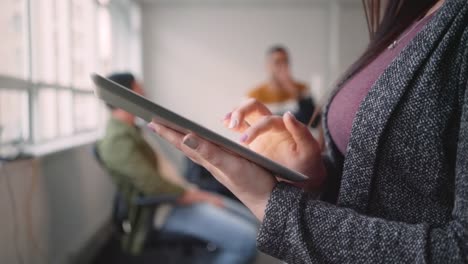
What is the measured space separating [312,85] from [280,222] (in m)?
4.35

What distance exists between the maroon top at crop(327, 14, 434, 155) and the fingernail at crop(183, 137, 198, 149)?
263mm

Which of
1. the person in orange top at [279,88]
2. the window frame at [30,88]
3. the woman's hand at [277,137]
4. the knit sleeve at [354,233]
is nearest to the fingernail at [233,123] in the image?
the woman's hand at [277,137]

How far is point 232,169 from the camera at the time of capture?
470 millimetres

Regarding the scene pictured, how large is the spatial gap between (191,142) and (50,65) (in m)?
2.44

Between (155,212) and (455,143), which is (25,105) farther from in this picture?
(455,143)

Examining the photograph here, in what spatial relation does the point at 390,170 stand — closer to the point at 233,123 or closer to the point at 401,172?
the point at 401,172

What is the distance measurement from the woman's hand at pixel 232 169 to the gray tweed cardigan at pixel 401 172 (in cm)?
2

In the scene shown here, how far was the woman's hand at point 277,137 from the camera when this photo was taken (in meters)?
0.52

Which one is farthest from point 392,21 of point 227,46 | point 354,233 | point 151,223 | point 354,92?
point 227,46

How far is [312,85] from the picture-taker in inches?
185

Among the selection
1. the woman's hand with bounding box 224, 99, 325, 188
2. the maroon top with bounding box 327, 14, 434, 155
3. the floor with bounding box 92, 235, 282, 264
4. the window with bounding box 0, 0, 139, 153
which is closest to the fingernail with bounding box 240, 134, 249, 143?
the woman's hand with bounding box 224, 99, 325, 188

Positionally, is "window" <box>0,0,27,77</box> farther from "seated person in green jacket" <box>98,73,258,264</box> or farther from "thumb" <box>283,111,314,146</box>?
"thumb" <box>283,111,314,146</box>

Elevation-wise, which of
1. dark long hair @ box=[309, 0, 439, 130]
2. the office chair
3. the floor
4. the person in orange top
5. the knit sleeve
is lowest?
the floor

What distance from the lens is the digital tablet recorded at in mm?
385
